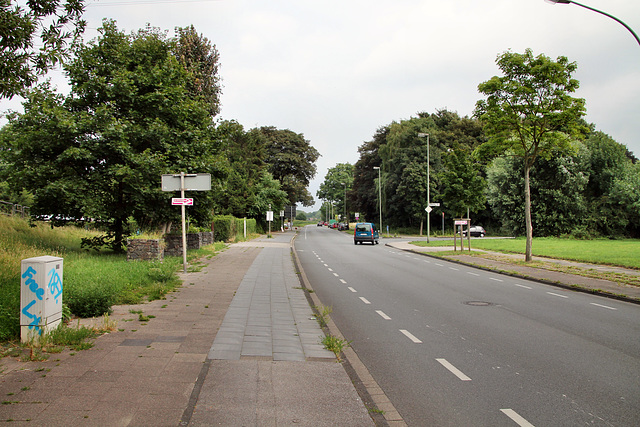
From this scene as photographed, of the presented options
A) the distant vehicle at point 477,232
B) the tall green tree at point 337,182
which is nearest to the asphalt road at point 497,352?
the distant vehicle at point 477,232

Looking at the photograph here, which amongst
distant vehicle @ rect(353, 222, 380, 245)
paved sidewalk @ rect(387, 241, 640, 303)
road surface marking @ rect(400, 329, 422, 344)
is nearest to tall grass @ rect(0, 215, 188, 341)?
road surface marking @ rect(400, 329, 422, 344)

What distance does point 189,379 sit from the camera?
15.4ft

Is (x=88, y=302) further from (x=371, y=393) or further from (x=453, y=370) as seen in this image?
(x=453, y=370)

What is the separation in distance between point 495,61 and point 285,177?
56.4 m

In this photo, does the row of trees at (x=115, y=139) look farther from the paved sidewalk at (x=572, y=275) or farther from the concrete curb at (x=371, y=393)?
the concrete curb at (x=371, y=393)

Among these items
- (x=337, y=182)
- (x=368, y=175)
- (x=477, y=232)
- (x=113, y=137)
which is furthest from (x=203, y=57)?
(x=337, y=182)

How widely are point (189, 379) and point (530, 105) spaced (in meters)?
19.0

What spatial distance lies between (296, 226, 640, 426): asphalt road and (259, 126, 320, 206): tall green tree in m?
60.9

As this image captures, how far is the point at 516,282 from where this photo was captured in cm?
1480

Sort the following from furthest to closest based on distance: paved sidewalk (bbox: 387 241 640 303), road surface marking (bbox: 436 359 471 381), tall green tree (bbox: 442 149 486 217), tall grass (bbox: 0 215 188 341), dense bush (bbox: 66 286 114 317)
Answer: tall green tree (bbox: 442 149 486 217) → paved sidewalk (bbox: 387 241 640 303) → dense bush (bbox: 66 286 114 317) → tall grass (bbox: 0 215 188 341) → road surface marking (bbox: 436 359 471 381)

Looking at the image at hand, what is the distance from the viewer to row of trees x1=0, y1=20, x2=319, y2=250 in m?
16.1

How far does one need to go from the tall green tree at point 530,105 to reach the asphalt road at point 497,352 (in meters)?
9.71

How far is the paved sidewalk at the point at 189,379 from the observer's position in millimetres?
3848

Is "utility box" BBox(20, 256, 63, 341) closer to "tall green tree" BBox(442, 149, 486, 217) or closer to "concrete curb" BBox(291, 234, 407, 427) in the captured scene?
"concrete curb" BBox(291, 234, 407, 427)
